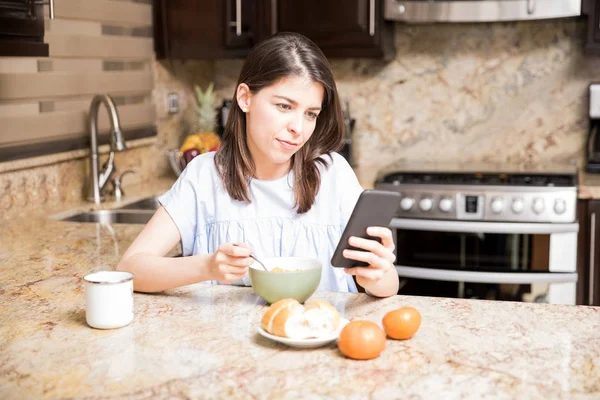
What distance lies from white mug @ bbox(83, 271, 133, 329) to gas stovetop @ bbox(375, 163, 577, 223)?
5.72ft

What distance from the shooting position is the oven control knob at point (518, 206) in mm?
2893

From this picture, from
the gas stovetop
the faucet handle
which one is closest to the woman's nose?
the gas stovetop

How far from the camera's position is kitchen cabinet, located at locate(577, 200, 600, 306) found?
114 inches

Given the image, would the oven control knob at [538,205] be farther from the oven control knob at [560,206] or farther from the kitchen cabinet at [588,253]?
the kitchen cabinet at [588,253]

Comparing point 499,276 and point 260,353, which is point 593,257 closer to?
point 499,276

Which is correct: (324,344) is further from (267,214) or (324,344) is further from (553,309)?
(267,214)

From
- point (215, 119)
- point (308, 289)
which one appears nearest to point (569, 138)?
point (215, 119)

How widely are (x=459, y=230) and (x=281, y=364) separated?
1848 mm

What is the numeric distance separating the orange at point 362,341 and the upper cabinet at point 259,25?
2236 millimetres

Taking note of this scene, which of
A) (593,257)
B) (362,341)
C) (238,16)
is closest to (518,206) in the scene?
(593,257)

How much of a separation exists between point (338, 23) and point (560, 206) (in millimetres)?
1154

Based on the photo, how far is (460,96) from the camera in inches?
143

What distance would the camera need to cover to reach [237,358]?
1.21 m

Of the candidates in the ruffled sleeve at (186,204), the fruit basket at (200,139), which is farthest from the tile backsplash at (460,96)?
the ruffled sleeve at (186,204)
